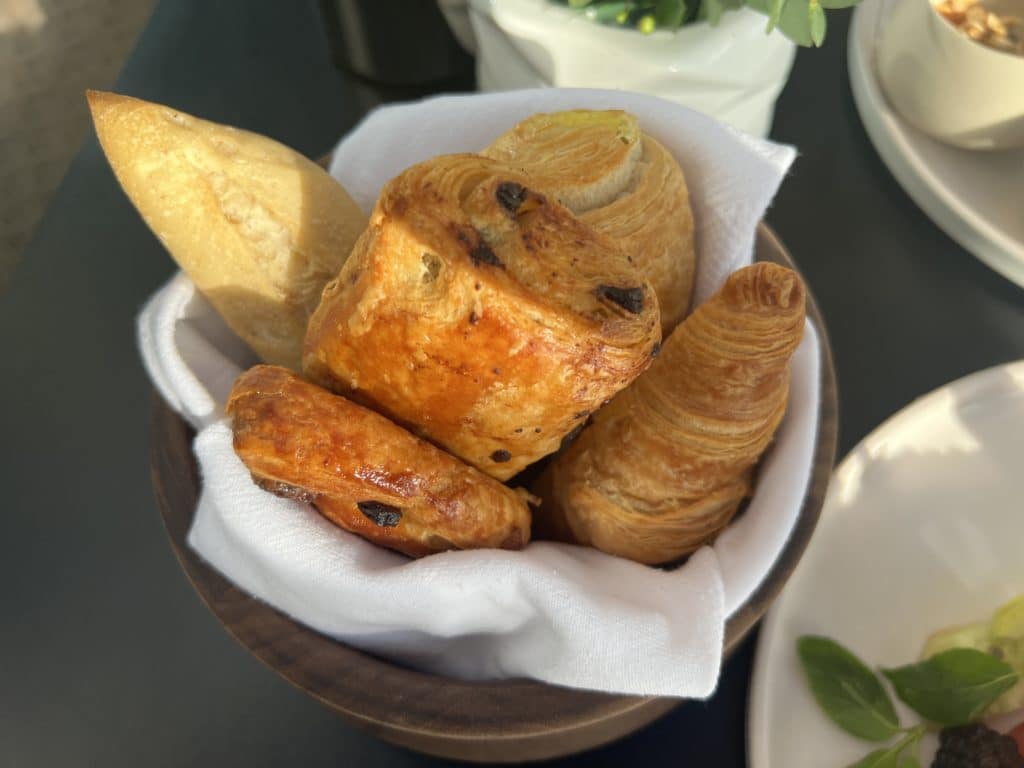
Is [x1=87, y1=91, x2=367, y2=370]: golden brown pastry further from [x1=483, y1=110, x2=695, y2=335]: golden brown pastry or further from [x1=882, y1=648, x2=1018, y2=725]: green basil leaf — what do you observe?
[x1=882, y1=648, x2=1018, y2=725]: green basil leaf

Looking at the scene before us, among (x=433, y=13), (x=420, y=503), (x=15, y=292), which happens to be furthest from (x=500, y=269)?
(x=15, y=292)

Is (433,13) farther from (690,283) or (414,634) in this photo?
(414,634)

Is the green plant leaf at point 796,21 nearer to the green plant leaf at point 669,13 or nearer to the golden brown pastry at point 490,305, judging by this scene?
the green plant leaf at point 669,13

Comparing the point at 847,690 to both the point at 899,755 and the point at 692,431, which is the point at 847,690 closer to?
the point at 899,755

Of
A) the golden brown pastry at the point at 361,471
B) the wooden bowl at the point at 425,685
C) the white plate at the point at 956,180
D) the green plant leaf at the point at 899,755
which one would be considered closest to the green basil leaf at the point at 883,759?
the green plant leaf at the point at 899,755

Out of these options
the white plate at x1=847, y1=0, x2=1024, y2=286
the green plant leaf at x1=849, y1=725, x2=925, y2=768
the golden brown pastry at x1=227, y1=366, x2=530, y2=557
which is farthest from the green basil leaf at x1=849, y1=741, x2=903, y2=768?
the white plate at x1=847, y1=0, x2=1024, y2=286

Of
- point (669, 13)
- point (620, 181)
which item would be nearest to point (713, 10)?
point (669, 13)
